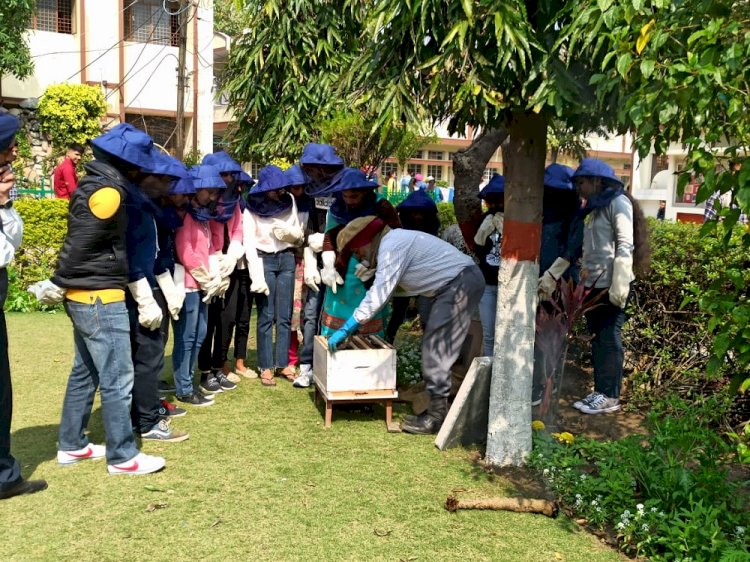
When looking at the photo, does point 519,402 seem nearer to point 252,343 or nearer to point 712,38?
point 712,38

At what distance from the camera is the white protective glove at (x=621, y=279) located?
17.9 ft

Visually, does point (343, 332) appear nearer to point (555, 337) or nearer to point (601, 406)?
point (555, 337)

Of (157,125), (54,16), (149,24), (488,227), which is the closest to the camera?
(488,227)

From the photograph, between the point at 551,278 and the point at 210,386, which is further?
the point at 210,386

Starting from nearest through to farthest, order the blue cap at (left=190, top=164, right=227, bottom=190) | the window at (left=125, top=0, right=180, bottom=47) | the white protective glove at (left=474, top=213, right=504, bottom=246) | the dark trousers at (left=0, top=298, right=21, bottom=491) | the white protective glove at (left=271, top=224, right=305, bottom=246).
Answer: the dark trousers at (left=0, top=298, right=21, bottom=491) → the blue cap at (left=190, top=164, right=227, bottom=190) → the white protective glove at (left=474, top=213, right=504, bottom=246) → the white protective glove at (left=271, top=224, right=305, bottom=246) → the window at (left=125, top=0, right=180, bottom=47)

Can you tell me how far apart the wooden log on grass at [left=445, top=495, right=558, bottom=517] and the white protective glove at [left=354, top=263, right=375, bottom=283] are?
226 centimetres

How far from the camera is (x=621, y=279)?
545 centimetres

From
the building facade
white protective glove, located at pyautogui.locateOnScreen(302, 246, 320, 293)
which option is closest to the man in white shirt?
white protective glove, located at pyautogui.locateOnScreen(302, 246, 320, 293)

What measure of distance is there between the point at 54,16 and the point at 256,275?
54.3 ft

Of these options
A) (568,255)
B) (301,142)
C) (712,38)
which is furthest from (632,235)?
(301,142)

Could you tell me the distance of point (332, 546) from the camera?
12.0 ft

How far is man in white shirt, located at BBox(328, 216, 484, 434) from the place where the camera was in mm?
5129

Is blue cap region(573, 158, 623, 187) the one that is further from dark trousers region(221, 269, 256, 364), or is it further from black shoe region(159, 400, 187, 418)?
black shoe region(159, 400, 187, 418)

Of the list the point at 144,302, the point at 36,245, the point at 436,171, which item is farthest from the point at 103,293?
the point at 436,171
